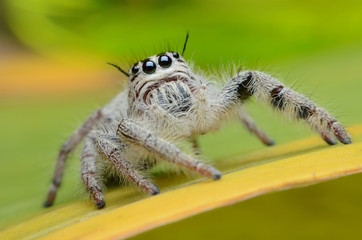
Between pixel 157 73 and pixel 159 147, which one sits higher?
pixel 157 73

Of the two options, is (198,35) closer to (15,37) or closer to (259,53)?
(259,53)

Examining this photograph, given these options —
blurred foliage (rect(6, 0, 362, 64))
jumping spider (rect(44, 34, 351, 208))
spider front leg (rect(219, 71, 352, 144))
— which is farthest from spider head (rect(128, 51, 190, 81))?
blurred foliage (rect(6, 0, 362, 64))

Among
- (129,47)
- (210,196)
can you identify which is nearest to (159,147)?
(210,196)

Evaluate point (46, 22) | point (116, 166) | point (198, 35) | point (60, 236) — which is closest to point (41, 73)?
point (46, 22)

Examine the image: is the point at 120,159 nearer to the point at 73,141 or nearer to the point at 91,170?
the point at 91,170

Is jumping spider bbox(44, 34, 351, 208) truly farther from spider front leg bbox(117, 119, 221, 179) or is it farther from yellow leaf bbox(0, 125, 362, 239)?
yellow leaf bbox(0, 125, 362, 239)

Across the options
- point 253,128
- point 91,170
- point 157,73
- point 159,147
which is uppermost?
point 157,73

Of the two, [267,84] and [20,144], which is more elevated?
[267,84]
